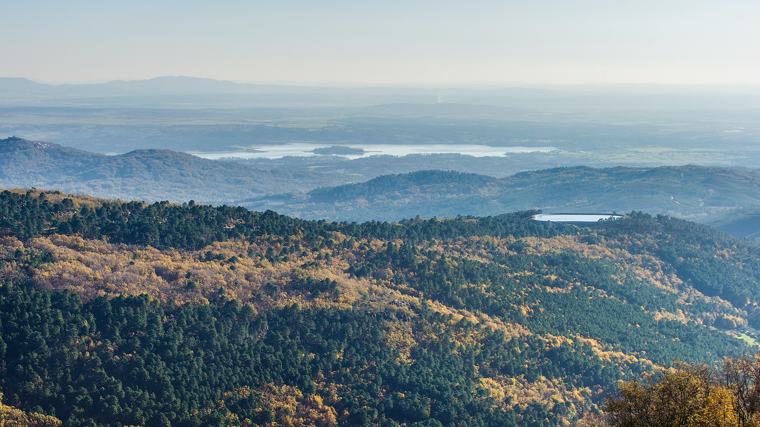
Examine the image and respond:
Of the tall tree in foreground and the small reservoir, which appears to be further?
the small reservoir

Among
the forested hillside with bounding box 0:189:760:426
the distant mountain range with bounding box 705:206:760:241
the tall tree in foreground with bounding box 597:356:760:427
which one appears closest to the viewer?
the tall tree in foreground with bounding box 597:356:760:427

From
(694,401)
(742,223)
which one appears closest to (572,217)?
(742,223)

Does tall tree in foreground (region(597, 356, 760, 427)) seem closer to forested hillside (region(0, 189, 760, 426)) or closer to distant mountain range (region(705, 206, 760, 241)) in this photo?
forested hillside (region(0, 189, 760, 426))

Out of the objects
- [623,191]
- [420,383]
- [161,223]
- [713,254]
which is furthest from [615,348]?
[623,191]

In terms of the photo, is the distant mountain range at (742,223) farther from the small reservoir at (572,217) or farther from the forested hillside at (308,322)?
the forested hillside at (308,322)

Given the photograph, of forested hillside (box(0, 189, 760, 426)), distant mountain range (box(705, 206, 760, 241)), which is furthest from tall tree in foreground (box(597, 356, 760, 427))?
distant mountain range (box(705, 206, 760, 241))

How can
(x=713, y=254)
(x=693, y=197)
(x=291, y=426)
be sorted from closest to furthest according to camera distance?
(x=291, y=426) < (x=713, y=254) < (x=693, y=197)

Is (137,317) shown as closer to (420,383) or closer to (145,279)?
(145,279)

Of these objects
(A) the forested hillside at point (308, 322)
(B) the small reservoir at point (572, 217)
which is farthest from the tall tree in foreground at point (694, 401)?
(B) the small reservoir at point (572, 217)
